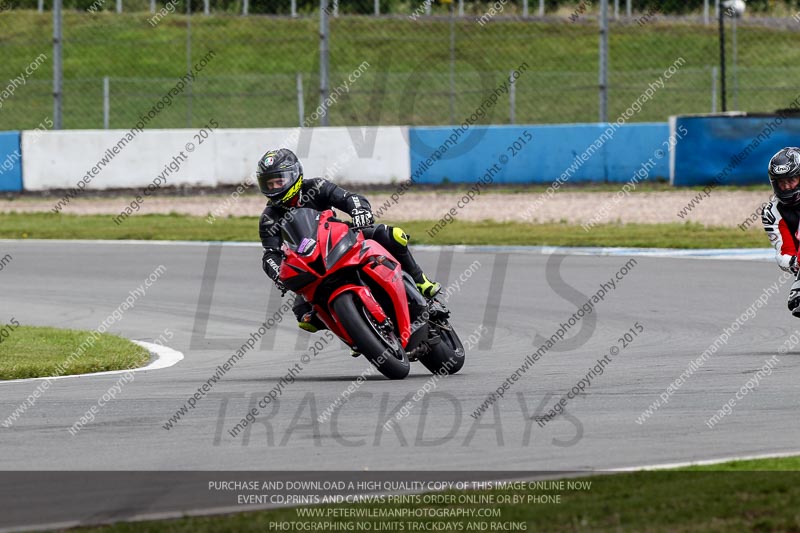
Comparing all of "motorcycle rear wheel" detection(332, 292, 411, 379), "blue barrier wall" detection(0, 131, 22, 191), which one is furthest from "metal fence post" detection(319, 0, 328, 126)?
"motorcycle rear wheel" detection(332, 292, 411, 379)

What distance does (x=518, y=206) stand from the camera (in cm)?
2556

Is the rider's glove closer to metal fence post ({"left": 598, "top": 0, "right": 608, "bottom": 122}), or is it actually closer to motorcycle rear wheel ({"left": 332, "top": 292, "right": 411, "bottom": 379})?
motorcycle rear wheel ({"left": 332, "top": 292, "right": 411, "bottom": 379})

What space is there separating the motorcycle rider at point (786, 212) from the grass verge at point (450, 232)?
8527 mm

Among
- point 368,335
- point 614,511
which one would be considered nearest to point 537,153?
point 368,335

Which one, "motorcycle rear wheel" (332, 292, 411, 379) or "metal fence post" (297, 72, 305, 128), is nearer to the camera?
"motorcycle rear wheel" (332, 292, 411, 379)

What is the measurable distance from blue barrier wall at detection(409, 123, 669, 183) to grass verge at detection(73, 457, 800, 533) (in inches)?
866

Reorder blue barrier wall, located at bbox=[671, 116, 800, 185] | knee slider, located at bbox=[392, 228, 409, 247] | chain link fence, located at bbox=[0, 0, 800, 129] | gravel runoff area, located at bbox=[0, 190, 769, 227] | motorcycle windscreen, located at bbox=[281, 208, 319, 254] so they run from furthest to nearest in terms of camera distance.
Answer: chain link fence, located at bbox=[0, 0, 800, 129] < blue barrier wall, located at bbox=[671, 116, 800, 185] < gravel runoff area, located at bbox=[0, 190, 769, 227] < knee slider, located at bbox=[392, 228, 409, 247] < motorcycle windscreen, located at bbox=[281, 208, 319, 254]

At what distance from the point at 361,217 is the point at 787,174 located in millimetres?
3590

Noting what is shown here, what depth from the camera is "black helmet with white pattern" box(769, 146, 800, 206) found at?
11406mm

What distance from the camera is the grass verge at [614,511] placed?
581cm

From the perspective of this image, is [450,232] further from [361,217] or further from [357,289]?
[357,289]

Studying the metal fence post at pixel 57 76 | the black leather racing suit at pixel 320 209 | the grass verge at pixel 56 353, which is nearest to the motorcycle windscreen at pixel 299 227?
the black leather racing suit at pixel 320 209

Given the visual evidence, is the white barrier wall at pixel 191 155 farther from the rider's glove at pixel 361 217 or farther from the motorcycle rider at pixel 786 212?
the rider's glove at pixel 361 217

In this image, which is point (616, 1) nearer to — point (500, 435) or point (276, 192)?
point (276, 192)
